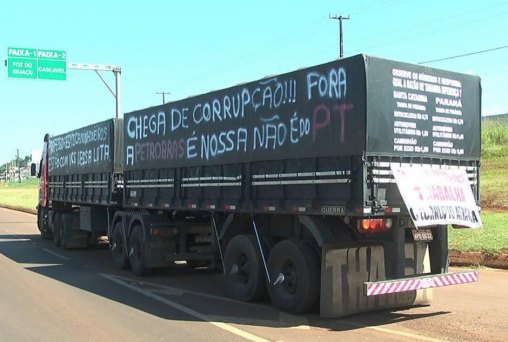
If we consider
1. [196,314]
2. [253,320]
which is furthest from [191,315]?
[253,320]

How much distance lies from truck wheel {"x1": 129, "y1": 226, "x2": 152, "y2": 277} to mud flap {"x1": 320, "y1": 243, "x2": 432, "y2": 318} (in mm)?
4936

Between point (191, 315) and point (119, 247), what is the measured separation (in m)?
5.27

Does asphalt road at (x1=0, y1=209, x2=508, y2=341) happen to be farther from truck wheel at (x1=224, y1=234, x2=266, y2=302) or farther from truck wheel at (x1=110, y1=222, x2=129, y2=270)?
truck wheel at (x1=110, y1=222, x2=129, y2=270)

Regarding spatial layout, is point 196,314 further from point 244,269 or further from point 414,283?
point 414,283

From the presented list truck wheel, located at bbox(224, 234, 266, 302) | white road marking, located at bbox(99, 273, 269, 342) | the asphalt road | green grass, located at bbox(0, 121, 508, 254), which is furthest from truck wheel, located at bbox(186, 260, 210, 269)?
green grass, located at bbox(0, 121, 508, 254)

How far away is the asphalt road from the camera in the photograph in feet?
21.8

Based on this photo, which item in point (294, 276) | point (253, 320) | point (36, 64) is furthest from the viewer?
point (36, 64)

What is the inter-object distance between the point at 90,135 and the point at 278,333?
392 inches

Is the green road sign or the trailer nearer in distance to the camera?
the trailer

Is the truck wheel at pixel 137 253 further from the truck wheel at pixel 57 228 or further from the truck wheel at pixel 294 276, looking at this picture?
the truck wheel at pixel 57 228

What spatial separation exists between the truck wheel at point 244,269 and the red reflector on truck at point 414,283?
199cm

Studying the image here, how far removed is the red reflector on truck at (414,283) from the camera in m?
6.75

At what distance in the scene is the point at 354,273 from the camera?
726 centimetres

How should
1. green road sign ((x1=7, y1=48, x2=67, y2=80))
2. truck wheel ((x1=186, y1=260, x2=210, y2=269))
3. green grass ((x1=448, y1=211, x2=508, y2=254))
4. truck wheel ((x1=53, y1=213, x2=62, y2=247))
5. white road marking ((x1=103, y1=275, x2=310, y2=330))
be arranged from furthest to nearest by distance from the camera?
green road sign ((x1=7, y1=48, x2=67, y2=80)) → truck wheel ((x1=53, y1=213, x2=62, y2=247)) → truck wheel ((x1=186, y1=260, x2=210, y2=269)) → green grass ((x1=448, y1=211, x2=508, y2=254)) → white road marking ((x1=103, y1=275, x2=310, y2=330))
